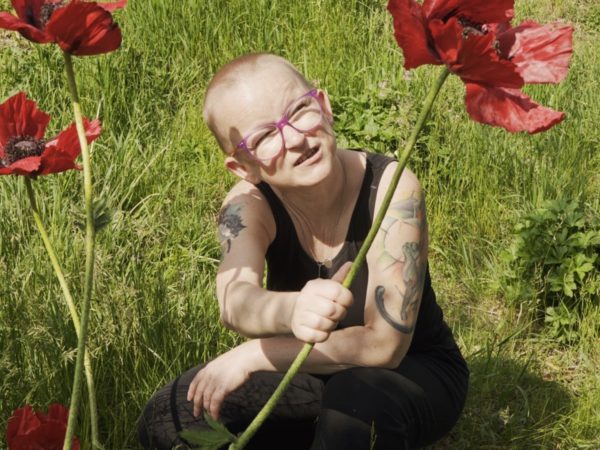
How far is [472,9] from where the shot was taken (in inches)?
44.4

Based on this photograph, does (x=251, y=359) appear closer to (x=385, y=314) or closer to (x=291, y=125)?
(x=385, y=314)

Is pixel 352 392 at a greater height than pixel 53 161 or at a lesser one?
lesser

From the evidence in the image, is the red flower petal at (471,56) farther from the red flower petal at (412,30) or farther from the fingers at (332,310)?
the fingers at (332,310)

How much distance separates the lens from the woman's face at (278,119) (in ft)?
6.41

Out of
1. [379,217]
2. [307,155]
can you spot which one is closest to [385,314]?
[307,155]

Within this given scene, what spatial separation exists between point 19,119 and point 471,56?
0.75m

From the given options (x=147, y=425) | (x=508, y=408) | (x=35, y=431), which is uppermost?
(x=35, y=431)

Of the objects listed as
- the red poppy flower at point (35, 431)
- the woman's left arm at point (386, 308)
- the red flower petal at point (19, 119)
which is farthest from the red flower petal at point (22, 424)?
the woman's left arm at point (386, 308)

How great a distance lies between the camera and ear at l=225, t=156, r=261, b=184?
Answer: 6.87 ft

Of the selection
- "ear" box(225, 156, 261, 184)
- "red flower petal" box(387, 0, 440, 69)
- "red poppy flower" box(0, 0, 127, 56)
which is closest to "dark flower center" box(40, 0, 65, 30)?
"red poppy flower" box(0, 0, 127, 56)

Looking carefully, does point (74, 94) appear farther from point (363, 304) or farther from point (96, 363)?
point (96, 363)

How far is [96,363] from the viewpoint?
2398mm

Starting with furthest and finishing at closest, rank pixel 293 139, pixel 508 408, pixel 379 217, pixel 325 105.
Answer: pixel 508 408
pixel 325 105
pixel 293 139
pixel 379 217

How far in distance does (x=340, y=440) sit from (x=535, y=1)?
10.5ft
